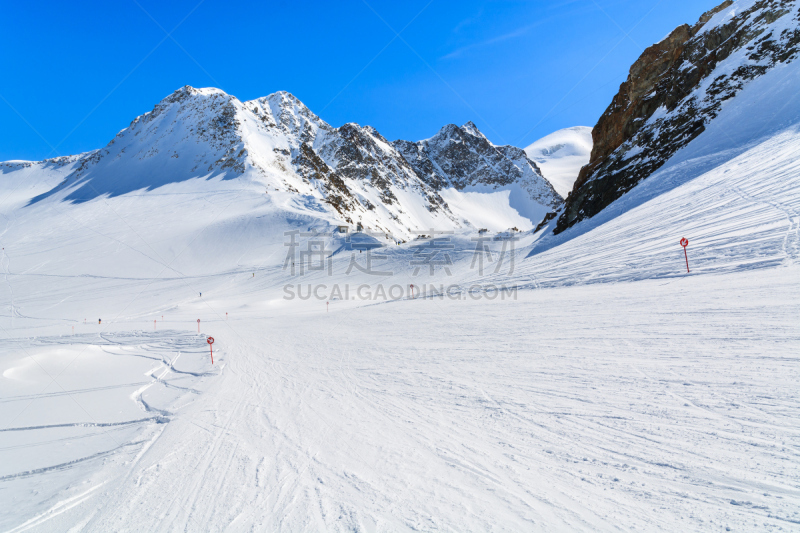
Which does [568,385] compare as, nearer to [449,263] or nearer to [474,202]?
[449,263]

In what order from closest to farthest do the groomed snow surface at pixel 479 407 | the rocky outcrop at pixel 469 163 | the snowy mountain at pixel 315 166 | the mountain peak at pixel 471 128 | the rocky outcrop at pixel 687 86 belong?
the groomed snow surface at pixel 479 407
the rocky outcrop at pixel 687 86
the snowy mountain at pixel 315 166
the rocky outcrop at pixel 469 163
the mountain peak at pixel 471 128

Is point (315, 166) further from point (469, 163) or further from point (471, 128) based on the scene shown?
point (471, 128)

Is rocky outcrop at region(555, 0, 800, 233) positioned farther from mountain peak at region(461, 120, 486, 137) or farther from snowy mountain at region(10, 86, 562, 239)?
mountain peak at region(461, 120, 486, 137)

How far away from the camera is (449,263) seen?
34.5 metres

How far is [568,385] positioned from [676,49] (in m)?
47.7

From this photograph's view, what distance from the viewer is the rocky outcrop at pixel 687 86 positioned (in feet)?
86.4

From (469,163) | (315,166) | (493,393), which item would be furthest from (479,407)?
(469,163)

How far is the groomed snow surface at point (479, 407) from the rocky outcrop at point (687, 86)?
411 inches

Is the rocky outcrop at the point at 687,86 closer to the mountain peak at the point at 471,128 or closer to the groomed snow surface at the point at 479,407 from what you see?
the groomed snow surface at the point at 479,407

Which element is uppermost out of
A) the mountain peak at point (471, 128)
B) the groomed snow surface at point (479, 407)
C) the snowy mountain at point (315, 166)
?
the mountain peak at point (471, 128)

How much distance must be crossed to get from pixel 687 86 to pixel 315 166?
6511cm

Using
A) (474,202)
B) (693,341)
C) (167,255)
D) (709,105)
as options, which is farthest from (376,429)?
(474,202)

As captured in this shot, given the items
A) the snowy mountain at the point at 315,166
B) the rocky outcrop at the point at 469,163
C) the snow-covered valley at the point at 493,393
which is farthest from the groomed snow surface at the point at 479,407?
the rocky outcrop at the point at 469,163

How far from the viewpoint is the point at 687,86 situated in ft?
100
